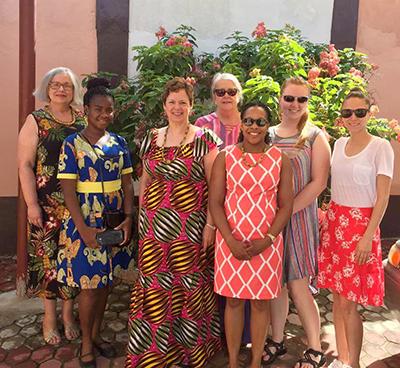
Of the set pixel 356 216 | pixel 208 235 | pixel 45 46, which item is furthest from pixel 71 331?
pixel 45 46

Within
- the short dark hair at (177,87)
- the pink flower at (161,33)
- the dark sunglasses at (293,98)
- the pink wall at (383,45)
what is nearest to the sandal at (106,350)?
the short dark hair at (177,87)

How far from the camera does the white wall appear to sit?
5578mm

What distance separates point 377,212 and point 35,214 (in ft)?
7.91

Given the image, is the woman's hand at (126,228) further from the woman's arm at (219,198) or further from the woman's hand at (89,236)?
the woman's arm at (219,198)

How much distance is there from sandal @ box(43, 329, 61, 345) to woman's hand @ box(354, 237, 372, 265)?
240 centimetres

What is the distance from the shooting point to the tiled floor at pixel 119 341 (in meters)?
3.57

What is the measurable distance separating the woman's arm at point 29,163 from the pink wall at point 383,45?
453cm

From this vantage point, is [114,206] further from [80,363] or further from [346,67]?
[346,67]

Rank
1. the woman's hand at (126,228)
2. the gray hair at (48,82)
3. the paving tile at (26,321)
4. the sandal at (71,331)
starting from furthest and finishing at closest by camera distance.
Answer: the paving tile at (26,321)
the sandal at (71,331)
the gray hair at (48,82)
the woman's hand at (126,228)

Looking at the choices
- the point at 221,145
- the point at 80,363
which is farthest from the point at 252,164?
the point at 80,363

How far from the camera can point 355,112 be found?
3.06 m

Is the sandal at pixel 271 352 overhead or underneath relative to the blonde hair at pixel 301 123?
underneath

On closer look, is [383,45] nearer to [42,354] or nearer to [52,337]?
[52,337]

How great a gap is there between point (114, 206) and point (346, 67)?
331cm
